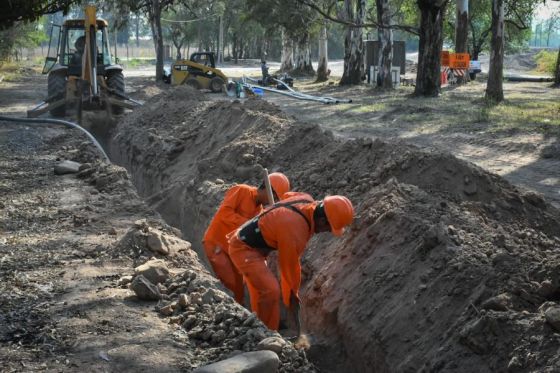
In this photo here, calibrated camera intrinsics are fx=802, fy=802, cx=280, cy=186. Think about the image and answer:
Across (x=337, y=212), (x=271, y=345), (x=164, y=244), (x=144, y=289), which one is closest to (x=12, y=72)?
(x=164, y=244)

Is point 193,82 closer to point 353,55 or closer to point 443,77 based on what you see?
point 353,55

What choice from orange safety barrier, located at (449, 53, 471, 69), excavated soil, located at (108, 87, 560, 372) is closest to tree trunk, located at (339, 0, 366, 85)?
orange safety barrier, located at (449, 53, 471, 69)

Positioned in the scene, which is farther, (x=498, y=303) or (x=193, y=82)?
(x=193, y=82)

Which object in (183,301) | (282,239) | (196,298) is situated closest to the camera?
(183,301)

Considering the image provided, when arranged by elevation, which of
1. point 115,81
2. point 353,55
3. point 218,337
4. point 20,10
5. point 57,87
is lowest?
point 218,337

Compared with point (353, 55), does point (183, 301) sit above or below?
below

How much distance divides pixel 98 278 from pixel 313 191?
3470mm

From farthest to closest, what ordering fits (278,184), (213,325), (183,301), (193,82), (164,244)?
(193,82) → (164,244) → (278,184) → (183,301) → (213,325)

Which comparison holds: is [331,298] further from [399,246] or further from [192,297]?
[192,297]

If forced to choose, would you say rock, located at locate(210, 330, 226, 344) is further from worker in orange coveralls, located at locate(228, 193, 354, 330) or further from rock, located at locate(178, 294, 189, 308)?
worker in orange coveralls, located at locate(228, 193, 354, 330)

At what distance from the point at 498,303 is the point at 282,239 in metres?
1.96

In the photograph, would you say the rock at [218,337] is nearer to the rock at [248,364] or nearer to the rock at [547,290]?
the rock at [248,364]

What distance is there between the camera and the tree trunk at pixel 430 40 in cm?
2442

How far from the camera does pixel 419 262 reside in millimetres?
6996
